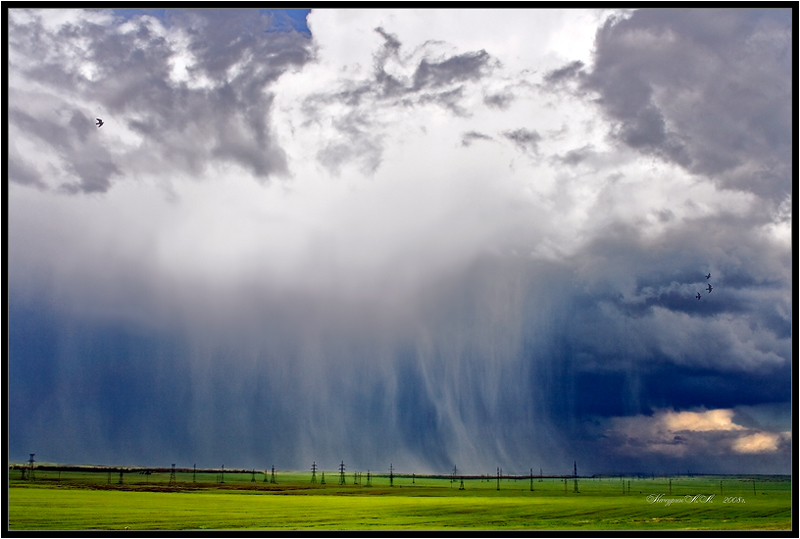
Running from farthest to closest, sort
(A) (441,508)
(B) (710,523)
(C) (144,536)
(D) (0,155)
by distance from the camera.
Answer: (A) (441,508)
(B) (710,523)
(C) (144,536)
(D) (0,155)

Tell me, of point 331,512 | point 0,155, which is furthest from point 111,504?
point 0,155

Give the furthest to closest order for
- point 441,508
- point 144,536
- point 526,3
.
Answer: point 441,508
point 144,536
point 526,3

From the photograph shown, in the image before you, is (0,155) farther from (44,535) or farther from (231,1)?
(44,535)

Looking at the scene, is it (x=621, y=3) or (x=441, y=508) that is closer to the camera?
(x=621, y=3)

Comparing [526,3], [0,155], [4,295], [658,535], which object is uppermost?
[526,3]

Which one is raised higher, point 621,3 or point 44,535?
point 621,3

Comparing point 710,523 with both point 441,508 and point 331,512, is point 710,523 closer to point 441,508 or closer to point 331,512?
point 441,508

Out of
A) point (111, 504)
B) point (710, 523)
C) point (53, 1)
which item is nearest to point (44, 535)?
point (111, 504)

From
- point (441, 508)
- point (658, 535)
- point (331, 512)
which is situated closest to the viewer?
point (658, 535)

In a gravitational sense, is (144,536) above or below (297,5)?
below
